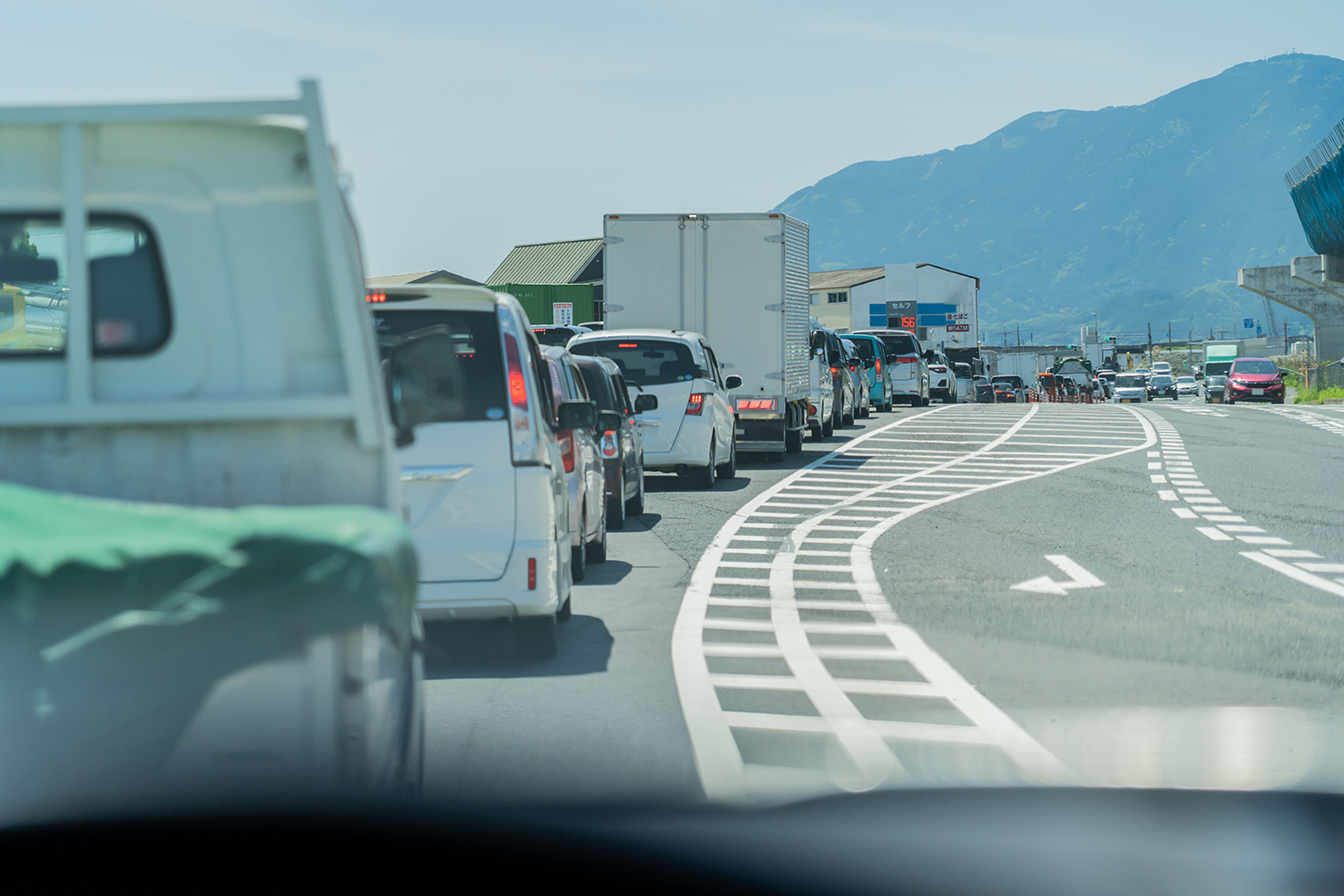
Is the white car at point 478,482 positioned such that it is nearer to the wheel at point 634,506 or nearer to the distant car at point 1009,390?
the wheel at point 634,506

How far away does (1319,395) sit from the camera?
59.2 meters

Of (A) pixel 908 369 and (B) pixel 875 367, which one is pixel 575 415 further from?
(A) pixel 908 369

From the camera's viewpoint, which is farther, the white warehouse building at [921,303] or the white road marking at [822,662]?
the white warehouse building at [921,303]

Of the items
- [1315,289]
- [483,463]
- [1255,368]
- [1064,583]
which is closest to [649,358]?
[1064,583]

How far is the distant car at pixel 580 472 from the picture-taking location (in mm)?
10164

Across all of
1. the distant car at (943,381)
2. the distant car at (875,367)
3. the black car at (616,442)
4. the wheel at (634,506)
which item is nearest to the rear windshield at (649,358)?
the black car at (616,442)

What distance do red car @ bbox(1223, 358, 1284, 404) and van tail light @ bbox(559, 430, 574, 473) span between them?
4898cm

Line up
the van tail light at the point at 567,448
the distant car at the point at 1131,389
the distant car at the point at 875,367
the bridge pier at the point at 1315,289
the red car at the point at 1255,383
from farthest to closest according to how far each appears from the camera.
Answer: the bridge pier at the point at 1315,289 → the distant car at the point at 1131,389 → the red car at the point at 1255,383 → the distant car at the point at 875,367 → the van tail light at the point at 567,448

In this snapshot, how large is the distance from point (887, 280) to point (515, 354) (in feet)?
312

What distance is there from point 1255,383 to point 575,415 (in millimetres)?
50135

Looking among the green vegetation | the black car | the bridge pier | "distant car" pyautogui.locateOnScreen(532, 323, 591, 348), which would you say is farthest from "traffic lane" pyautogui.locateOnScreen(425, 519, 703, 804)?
the bridge pier

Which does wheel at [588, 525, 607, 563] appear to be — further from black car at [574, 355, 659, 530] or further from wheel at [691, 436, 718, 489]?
wheel at [691, 436, 718, 489]

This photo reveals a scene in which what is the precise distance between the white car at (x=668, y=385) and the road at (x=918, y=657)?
3.67 feet

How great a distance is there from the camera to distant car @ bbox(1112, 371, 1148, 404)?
75.1m
